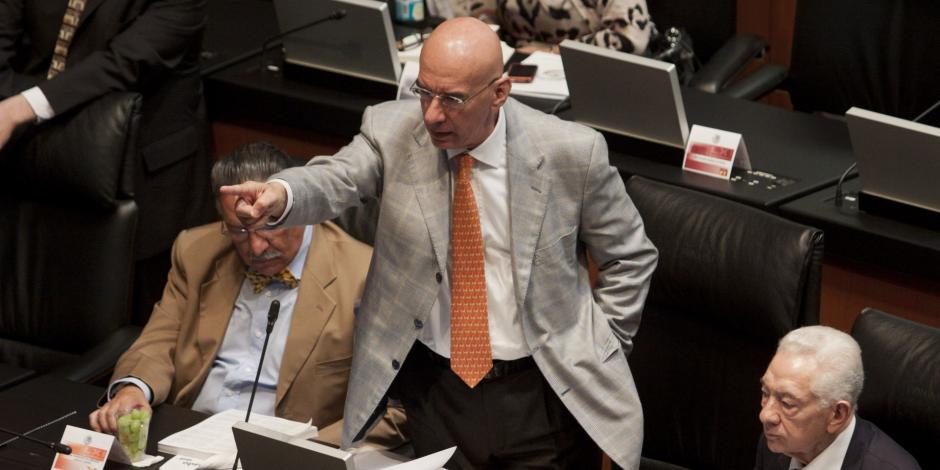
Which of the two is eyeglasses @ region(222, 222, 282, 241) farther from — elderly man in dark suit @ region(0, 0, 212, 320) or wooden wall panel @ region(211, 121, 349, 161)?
wooden wall panel @ region(211, 121, 349, 161)

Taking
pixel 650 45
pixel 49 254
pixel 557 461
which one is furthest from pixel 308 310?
pixel 650 45

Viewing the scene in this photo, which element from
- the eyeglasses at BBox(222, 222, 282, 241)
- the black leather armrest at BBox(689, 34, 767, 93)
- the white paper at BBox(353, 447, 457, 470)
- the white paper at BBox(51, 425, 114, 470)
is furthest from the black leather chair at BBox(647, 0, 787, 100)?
the white paper at BBox(51, 425, 114, 470)

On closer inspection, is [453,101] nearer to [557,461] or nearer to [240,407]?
[557,461]

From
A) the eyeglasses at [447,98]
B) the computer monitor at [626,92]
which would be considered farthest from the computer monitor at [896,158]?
the eyeglasses at [447,98]

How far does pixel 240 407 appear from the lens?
3068 mm

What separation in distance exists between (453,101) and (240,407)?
3.24 ft

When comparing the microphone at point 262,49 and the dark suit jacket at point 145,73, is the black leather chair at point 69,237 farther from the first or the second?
the microphone at point 262,49

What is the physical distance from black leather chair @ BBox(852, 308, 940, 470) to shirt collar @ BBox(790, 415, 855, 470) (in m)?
0.10

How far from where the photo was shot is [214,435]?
272 cm

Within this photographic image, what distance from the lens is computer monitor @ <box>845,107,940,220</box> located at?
123 inches

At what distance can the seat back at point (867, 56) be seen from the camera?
4.20 m

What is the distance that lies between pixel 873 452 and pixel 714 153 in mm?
1450

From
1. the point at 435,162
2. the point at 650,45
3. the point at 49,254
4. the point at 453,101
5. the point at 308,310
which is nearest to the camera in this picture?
the point at 453,101

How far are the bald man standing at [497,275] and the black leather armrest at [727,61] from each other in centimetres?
199
